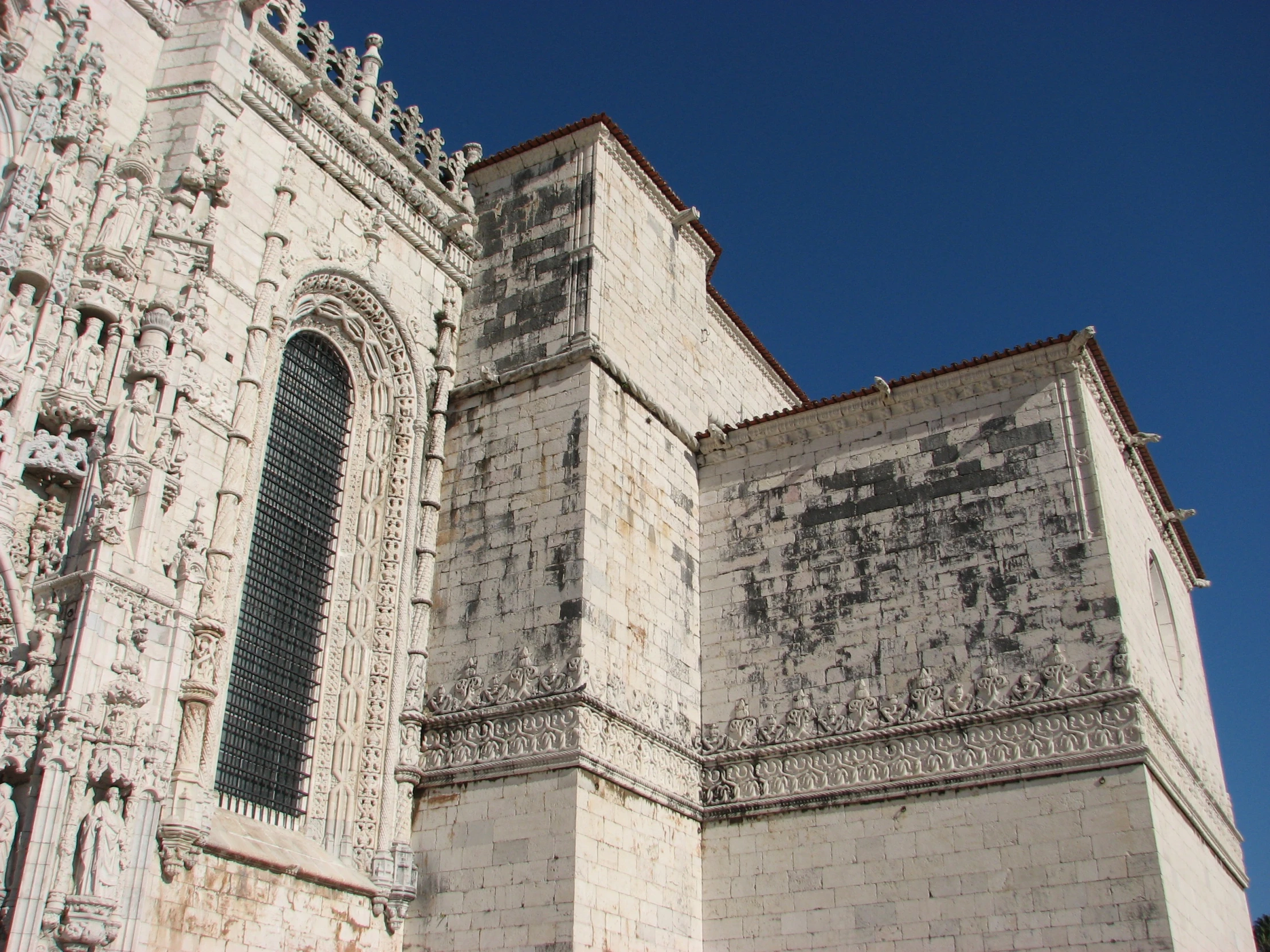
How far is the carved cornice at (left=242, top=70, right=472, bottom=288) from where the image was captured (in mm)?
12164

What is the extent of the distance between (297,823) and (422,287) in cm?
632

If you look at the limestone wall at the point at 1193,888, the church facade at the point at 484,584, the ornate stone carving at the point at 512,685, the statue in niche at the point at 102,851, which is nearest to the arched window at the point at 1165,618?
the church facade at the point at 484,584

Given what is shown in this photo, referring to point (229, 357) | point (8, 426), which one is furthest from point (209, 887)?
point (229, 357)

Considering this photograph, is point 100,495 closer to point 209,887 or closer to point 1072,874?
point 209,887

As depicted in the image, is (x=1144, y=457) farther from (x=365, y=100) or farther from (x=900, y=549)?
(x=365, y=100)

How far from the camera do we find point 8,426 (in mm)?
8727

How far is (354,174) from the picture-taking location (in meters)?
13.2

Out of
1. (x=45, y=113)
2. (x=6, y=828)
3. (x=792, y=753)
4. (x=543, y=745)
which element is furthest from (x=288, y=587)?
(x=792, y=753)

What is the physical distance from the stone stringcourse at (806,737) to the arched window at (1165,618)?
14.2ft

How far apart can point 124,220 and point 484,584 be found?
4932 mm

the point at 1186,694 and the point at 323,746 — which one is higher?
the point at 1186,694

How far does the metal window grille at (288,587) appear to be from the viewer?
34.9ft

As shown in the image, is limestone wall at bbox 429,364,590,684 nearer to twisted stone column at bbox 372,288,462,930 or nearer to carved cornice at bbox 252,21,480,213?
twisted stone column at bbox 372,288,462,930

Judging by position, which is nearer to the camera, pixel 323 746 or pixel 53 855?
pixel 53 855
